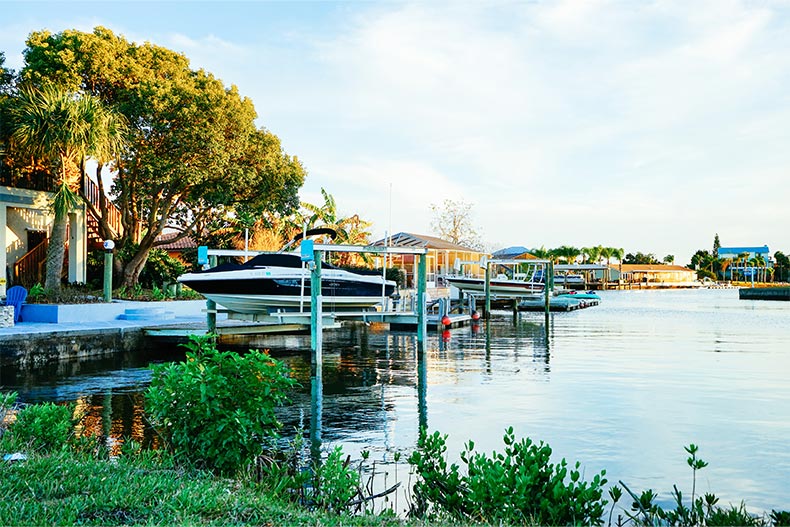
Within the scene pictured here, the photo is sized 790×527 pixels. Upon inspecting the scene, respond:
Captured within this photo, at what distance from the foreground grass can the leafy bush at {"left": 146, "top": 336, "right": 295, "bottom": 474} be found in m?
0.40

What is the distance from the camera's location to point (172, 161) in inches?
930

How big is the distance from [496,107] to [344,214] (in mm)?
26384

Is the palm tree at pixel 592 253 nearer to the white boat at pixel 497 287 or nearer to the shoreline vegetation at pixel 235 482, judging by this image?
the white boat at pixel 497 287

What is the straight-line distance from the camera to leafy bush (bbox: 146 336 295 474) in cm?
623

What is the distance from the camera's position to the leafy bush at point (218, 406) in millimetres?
6227

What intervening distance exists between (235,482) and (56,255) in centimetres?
1693

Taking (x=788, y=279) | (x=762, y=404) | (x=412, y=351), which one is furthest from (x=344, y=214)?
(x=788, y=279)

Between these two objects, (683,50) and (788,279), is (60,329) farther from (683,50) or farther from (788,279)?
(788,279)

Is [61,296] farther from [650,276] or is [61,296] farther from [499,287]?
[650,276]

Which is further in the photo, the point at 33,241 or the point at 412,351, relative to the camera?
the point at 33,241

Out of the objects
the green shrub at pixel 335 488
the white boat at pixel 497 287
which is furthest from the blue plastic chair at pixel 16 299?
the white boat at pixel 497 287

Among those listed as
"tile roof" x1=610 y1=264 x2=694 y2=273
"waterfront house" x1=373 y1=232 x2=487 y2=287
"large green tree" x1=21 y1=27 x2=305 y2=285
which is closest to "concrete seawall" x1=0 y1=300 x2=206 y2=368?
"large green tree" x1=21 y1=27 x2=305 y2=285

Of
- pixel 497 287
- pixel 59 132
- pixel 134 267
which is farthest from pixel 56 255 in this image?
pixel 497 287

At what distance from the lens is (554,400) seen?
41.9 feet
